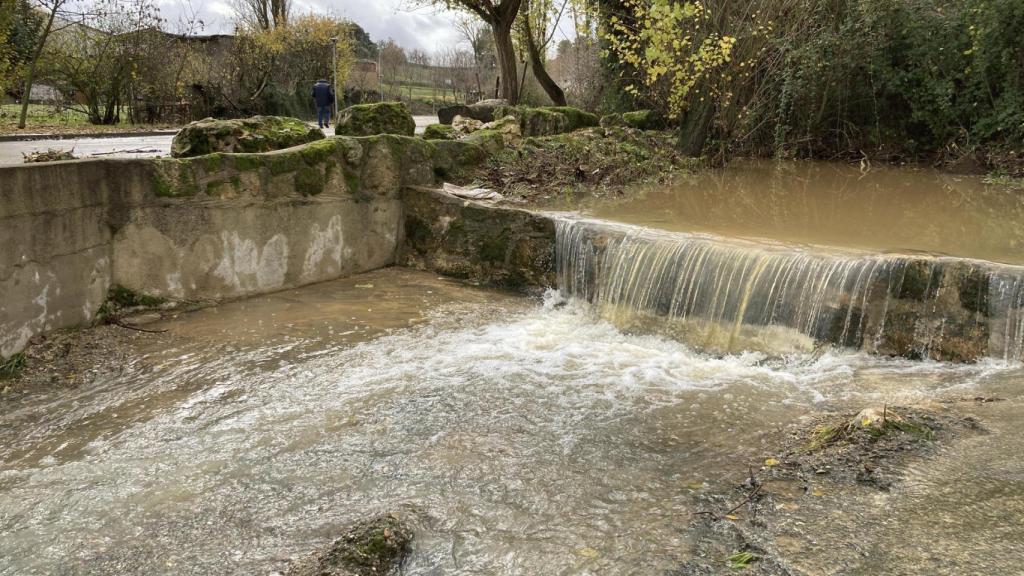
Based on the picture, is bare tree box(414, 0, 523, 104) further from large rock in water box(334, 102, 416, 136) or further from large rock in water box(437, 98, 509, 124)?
large rock in water box(334, 102, 416, 136)

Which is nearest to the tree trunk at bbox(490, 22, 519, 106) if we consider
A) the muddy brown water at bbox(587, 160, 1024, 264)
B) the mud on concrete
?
the muddy brown water at bbox(587, 160, 1024, 264)

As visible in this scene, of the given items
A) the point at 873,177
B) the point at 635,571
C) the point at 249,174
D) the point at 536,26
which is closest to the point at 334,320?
the point at 249,174

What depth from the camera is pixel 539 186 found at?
10055 mm

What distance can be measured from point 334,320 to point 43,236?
8.14 ft

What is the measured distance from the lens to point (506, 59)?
760 inches

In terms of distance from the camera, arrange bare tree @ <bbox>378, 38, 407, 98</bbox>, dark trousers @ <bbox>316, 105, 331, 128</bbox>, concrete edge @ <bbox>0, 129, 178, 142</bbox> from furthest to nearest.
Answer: bare tree @ <bbox>378, 38, 407, 98</bbox>
dark trousers @ <bbox>316, 105, 331, 128</bbox>
concrete edge @ <bbox>0, 129, 178, 142</bbox>

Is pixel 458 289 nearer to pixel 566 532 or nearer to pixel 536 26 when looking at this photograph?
pixel 566 532

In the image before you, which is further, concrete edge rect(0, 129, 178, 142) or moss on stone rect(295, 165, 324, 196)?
concrete edge rect(0, 129, 178, 142)

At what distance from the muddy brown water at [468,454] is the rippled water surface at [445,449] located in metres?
0.02

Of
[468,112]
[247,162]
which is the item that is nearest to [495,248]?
[247,162]

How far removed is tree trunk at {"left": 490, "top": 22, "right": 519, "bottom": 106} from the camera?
62.0 feet

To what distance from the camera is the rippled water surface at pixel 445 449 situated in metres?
3.39

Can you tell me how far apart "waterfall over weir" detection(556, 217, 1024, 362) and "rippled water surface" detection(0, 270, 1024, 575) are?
0.26 m

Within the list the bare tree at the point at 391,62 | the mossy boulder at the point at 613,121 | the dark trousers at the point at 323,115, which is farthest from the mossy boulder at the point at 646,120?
the bare tree at the point at 391,62
